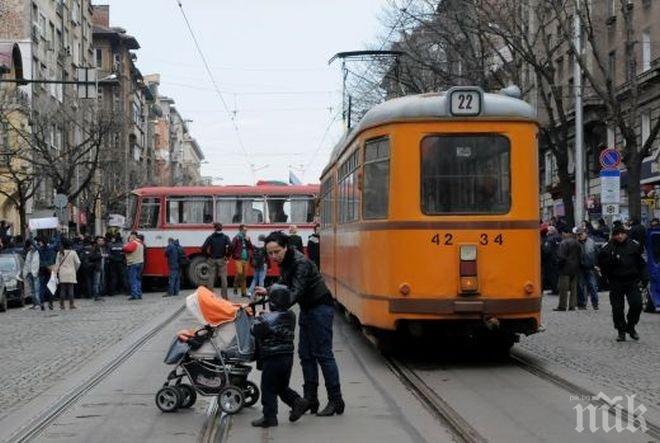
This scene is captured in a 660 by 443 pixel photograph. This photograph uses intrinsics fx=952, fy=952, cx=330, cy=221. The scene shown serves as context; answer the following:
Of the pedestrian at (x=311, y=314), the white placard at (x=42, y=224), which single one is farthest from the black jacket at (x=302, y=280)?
the white placard at (x=42, y=224)

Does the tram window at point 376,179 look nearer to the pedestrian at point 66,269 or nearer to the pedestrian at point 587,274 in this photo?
the pedestrian at point 587,274

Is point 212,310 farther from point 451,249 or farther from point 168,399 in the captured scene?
point 451,249

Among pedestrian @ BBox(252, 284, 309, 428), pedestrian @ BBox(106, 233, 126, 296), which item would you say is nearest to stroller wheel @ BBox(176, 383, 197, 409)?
pedestrian @ BBox(252, 284, 309, 428)

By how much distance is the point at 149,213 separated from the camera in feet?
96.7

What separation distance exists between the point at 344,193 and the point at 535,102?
128ft

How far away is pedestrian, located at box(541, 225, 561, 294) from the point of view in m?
23.7

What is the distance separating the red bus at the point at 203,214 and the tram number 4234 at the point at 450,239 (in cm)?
1772

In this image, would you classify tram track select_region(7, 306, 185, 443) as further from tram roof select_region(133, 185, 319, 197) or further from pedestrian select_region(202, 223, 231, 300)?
tram roof select_region(133, 185, 319, 197)

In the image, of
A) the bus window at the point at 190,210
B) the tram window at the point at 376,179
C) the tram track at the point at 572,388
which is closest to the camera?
the tram track at the point at 572,388

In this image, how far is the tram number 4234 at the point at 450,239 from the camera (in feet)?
36.9

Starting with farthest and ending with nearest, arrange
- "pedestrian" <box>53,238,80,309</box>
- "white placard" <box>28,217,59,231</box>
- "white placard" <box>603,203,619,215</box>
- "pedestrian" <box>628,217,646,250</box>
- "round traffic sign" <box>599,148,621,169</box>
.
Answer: "white placard" <box>28,217,59,231</box>, "pedestrian" <box>53,238,80,309</box>, "white placard" <box>603,203,619,215</box>, "round traffic sign" <box>599,148,621,169</box>, "pedestrian" <box>628,217,646,250</box>

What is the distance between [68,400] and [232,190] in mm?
20684

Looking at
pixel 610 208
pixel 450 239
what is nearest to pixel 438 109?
pixel 450 239

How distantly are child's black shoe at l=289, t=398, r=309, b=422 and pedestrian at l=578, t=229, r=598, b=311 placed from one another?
1323cm
